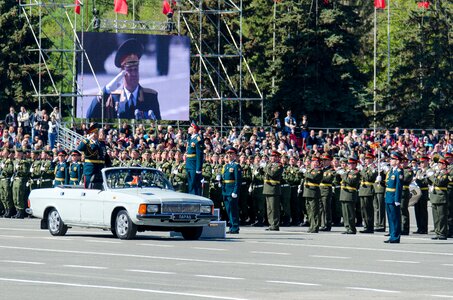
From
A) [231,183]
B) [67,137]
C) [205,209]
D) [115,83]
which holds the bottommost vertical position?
[205,209]

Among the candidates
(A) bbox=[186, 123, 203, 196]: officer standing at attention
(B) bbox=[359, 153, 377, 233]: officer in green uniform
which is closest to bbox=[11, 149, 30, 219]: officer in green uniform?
(A) bbox=[186, 123, 203, 196]: officer standing at attention

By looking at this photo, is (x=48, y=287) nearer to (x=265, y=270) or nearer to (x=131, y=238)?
(x=265, y=270)

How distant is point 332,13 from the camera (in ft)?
186

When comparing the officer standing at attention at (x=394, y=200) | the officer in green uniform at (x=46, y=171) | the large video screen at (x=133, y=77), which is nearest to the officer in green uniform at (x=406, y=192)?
the officer standing at attention at (x=394, y=200)

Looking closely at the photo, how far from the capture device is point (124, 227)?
24625mm

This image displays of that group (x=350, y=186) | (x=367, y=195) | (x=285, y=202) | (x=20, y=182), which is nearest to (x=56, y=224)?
(x=350, y=186)

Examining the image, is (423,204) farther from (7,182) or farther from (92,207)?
(7,182)

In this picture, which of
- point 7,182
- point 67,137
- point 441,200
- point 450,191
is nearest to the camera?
point 441,200

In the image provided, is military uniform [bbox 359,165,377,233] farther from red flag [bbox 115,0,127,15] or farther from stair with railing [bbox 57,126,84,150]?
red flag [bbox 115,0,127,15]

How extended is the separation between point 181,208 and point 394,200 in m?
4.24

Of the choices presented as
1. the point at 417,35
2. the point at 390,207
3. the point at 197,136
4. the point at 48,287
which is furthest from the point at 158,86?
the point at 48,287

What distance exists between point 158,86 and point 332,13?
1099 centimetres

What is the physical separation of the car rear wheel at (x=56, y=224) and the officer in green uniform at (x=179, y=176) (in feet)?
19.4

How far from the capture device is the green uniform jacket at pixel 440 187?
90.7 feet
